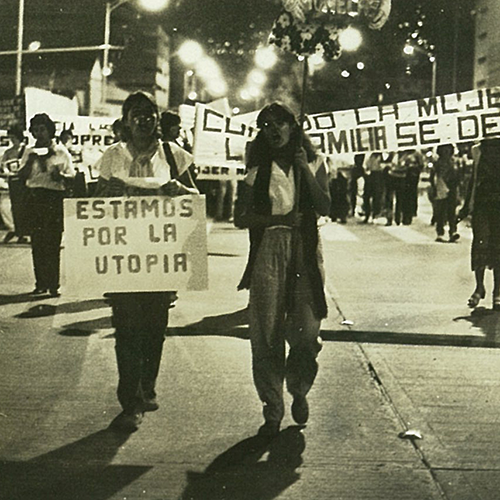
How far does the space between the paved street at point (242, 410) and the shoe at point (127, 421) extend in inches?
3.1

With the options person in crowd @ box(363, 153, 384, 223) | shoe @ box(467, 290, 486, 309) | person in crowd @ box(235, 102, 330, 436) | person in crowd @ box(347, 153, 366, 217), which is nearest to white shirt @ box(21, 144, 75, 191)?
shoe @ box(467, 290, 486, 309)

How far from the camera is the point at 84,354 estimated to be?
27.3ft

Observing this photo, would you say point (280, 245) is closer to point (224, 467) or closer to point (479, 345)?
point (224, 467)

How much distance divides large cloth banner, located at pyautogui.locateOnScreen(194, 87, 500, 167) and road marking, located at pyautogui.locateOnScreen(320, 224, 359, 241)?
19.7ft

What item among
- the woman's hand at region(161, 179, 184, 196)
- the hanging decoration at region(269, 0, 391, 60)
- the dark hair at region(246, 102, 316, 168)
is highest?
the hanging decoration at region(269, 0, 391, 60)

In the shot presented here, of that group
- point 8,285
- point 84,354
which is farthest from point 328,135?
point 84,354

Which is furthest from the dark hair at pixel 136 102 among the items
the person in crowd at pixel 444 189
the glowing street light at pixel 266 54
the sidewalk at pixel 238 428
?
the glowing street light at pixel 266 54

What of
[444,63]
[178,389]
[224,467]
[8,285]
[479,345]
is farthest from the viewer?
[444,63]

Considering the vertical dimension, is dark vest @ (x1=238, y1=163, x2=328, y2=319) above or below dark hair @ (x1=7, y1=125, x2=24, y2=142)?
below

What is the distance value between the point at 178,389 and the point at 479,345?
2884mm

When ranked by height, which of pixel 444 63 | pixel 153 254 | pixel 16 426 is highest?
pixel 444 63

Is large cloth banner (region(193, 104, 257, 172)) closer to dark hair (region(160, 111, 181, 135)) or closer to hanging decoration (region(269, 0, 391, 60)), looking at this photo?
dark hair (region(160, 111, 181, 135))

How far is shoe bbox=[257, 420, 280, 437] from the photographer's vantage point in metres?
5.98

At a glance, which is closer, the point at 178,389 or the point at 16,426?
the point at 16,426
